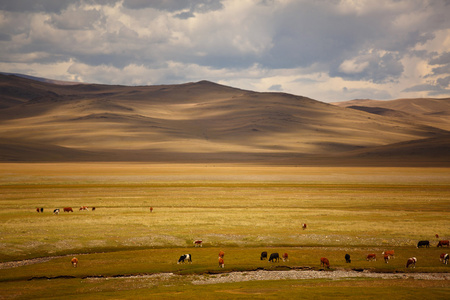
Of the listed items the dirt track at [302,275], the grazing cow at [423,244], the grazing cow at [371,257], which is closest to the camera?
the dirt track at [302,275]

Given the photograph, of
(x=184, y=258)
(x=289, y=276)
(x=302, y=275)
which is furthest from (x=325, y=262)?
(x=184, y=258)

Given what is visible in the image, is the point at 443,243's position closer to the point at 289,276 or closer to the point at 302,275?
the point at 302,275

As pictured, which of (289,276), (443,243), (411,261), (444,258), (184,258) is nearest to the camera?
(289,276)

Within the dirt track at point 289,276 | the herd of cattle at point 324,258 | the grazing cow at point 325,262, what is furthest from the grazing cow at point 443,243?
the grazing cow at point 325,262

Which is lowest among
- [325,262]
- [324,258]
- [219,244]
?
[219,244]

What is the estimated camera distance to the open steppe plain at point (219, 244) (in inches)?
830

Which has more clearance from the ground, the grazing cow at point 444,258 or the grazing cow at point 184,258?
the grazing cow at point 444,258

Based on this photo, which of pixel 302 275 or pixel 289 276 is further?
pixel 302 275

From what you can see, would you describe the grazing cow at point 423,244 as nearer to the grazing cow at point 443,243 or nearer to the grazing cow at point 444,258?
the grazing cow at point 443,243

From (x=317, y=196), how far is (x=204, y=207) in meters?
17.7

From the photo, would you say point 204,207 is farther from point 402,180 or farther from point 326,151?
point 326,151

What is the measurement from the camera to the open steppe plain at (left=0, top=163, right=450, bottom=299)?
21.1m

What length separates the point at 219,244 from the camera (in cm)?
3120

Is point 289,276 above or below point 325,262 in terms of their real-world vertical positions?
below
